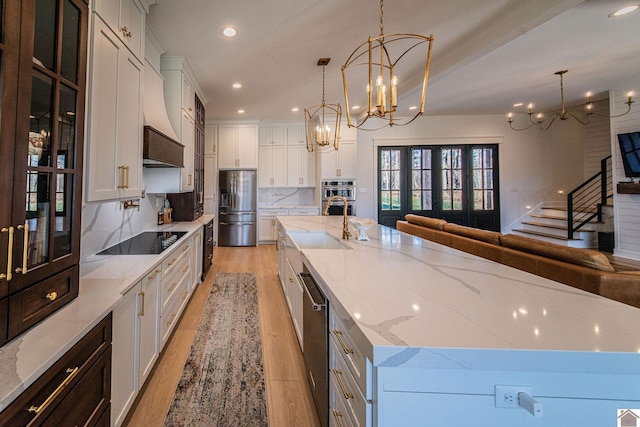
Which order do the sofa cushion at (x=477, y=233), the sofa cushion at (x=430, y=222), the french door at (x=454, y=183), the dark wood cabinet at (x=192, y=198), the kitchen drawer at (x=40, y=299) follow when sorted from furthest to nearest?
the french door at (x=454, y=183)
the dark wood cabinet at (x=192, y=198)
the sofa cushion at (x=430, y=222)
the sofa cushion at (x=477, y=233)
the kitchen drawer at (x=40, y=299)

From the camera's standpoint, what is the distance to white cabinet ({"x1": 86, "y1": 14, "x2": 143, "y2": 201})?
4.85ft

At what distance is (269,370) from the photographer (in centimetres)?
205

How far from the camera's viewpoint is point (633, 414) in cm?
74

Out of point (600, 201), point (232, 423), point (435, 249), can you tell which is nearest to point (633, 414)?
point (435, 249)

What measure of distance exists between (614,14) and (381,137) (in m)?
4.32

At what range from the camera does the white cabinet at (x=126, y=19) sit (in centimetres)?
159

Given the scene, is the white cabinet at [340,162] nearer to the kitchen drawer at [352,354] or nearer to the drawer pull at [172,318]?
the drawer pull at [172,318]

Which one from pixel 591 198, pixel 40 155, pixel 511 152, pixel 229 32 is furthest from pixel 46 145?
pixel 591 198

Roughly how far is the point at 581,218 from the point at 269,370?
22.7ft

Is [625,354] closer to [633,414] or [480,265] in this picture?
[633,414]

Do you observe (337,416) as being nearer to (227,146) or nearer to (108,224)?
(108,224)

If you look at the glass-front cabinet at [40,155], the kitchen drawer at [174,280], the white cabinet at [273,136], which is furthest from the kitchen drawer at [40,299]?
the white cabinet at [273,136]

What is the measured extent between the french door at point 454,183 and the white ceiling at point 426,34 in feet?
6.22

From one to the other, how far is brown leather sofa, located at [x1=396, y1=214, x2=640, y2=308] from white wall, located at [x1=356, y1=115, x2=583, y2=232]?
4.14m
